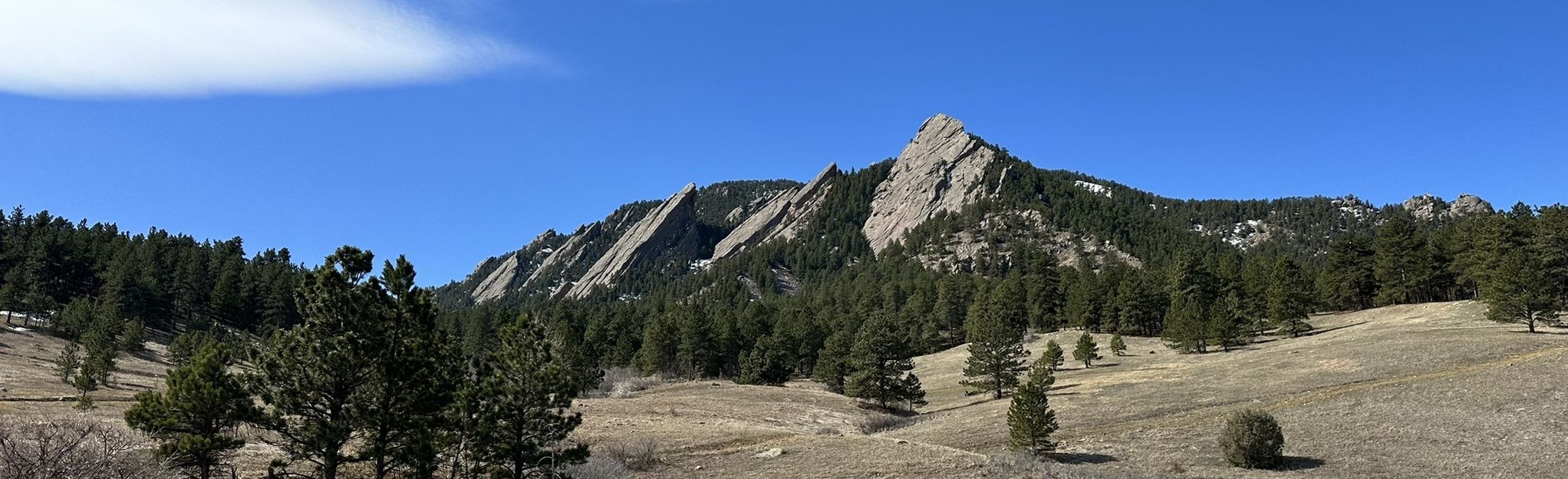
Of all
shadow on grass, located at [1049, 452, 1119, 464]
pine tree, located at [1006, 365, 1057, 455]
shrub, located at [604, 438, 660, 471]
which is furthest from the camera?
pine tree, located at [1006, 365, 1057, 455]

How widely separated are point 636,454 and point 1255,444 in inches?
823

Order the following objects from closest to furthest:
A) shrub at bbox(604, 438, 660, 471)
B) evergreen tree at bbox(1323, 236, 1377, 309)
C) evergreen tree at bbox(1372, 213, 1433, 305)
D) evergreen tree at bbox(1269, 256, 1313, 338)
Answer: shrub at bbox(604, 438, 660, 471), evergreen tree at bbox(1269, 256, 1313, 338), evergreen tree at bbox(1372, 213, 1433, 305), evergreen tree at bbox(1323, 236, 1377, 309)

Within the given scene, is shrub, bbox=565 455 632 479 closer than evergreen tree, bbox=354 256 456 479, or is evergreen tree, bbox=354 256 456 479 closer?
evergreen tree, bbox=354 256 456 479

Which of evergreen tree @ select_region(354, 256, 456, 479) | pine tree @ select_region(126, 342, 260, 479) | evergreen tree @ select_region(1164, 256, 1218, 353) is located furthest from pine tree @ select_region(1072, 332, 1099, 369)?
pine tree @ select_region(126, 342, 260, 479)

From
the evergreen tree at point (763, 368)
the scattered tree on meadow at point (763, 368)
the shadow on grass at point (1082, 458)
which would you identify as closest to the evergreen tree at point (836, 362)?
the evergreen tree at point (763, 368)

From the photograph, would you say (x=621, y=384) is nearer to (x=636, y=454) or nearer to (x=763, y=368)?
(x=763, y=368)

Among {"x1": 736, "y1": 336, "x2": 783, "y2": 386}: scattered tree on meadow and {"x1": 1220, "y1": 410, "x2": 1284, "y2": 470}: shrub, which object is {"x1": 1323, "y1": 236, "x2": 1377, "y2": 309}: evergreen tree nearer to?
{"x1": 736, "y1": 336, "x2": 783, "y2": 386}: scattered tree on meadow

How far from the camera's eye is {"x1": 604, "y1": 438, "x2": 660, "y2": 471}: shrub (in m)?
25.3

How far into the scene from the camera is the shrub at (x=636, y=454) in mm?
25312

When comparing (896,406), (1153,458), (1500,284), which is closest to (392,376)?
(1153,458)

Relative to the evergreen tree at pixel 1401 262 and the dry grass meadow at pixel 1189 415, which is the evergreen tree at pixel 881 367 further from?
the evergreen tree at pixel 1401 262

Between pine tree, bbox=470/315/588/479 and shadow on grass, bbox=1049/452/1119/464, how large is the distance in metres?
17.1

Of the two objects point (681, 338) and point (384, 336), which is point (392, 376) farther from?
point (681, 338)

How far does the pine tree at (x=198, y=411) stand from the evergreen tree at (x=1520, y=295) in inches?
2540
